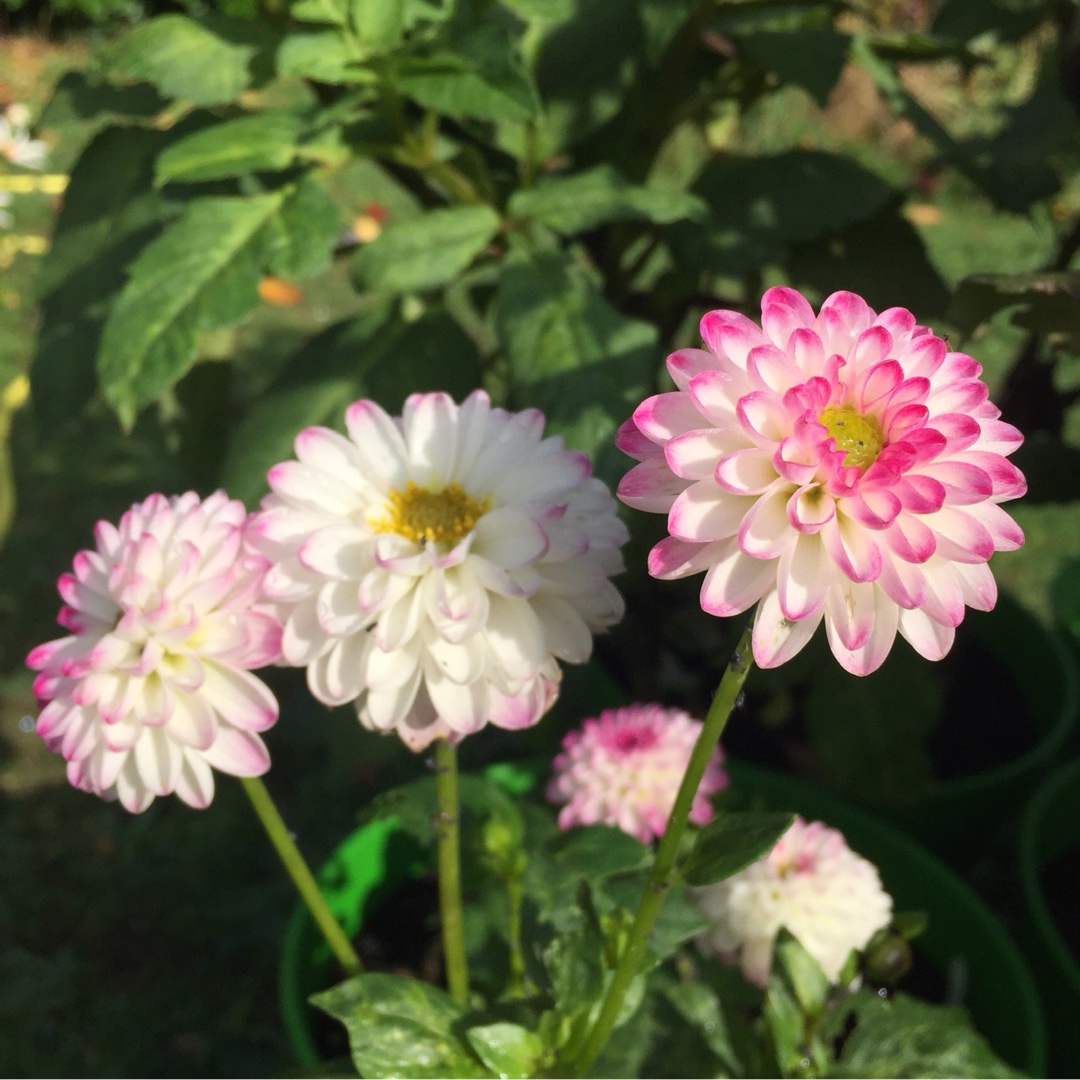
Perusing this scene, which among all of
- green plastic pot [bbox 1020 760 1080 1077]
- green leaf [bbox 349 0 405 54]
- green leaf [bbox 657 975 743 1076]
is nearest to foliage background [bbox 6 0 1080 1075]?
green leaf [bbox 349 0 405 54]

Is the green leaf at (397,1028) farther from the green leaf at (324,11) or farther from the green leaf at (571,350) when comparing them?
the green leaf at (324,11)

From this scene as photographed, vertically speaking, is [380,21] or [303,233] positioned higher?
[380,21]

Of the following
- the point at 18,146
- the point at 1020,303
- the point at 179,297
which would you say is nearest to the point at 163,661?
the point at 179,297

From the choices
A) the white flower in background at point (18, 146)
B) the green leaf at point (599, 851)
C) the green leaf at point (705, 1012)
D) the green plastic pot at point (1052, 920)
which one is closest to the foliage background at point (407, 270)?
the green plastic pot at point (1052, 920)

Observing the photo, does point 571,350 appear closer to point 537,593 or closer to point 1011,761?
point 537,593

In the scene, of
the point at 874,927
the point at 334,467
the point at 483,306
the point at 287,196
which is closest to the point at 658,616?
the point at 483,306

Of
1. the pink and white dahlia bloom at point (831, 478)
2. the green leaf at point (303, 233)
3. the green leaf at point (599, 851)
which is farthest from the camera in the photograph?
the green leaf at point (303, 233)
